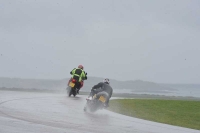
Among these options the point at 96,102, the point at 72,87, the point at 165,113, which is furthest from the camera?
the point at 72,87

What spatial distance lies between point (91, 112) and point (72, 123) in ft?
16.6

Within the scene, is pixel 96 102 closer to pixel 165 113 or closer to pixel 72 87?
pixel 165 113

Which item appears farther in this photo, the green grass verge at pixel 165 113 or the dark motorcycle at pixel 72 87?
the dark motorcycle at pixel 72 87

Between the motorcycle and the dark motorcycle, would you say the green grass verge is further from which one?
the dark motorcycle

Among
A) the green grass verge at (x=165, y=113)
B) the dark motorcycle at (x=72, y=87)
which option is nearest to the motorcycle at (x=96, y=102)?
the green grass verge at (x=165, y=113)

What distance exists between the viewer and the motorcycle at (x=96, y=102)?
19906 mm

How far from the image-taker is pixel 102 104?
2003 cm

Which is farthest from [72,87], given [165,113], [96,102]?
[96,102]

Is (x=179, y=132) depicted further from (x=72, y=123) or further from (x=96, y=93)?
(x=96, y=93)

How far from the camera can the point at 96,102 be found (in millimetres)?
20047

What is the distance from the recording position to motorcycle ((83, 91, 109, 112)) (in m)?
19.9

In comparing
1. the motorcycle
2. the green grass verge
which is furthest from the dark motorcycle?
the motorcycle

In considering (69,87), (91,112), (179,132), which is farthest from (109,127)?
(69,87)

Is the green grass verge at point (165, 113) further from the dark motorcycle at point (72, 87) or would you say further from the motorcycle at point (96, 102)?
the dark motorcycle at point (72, 87)
